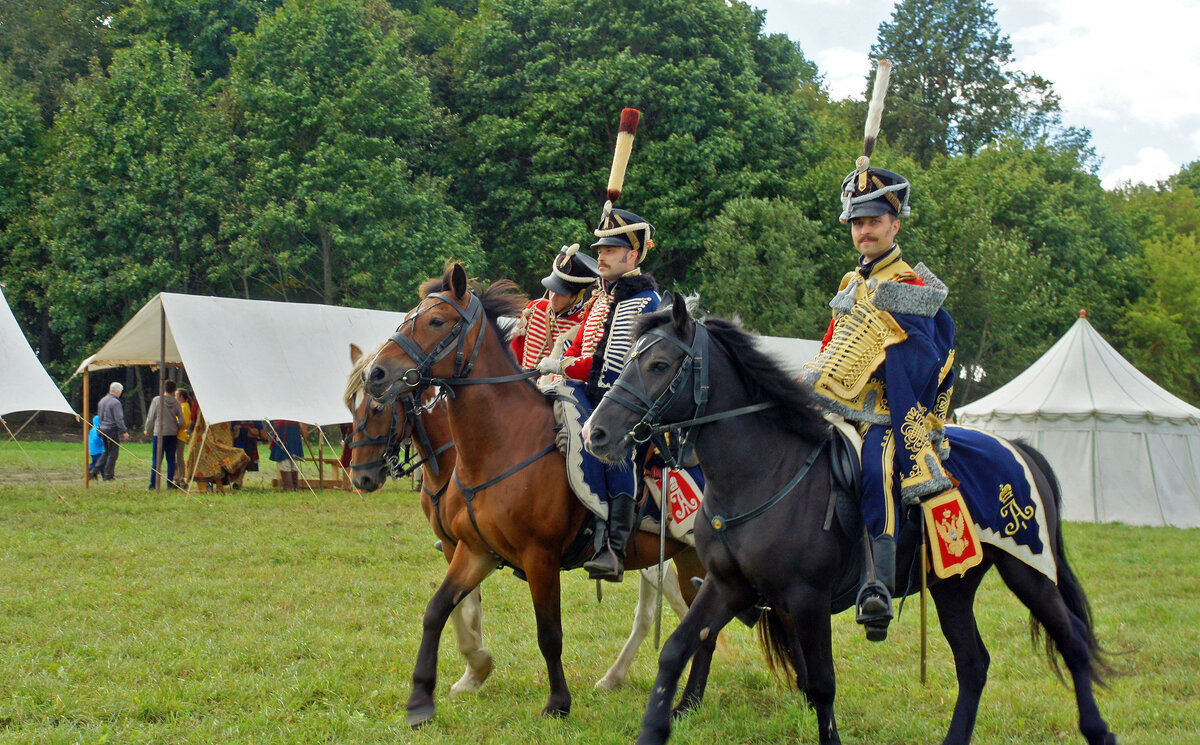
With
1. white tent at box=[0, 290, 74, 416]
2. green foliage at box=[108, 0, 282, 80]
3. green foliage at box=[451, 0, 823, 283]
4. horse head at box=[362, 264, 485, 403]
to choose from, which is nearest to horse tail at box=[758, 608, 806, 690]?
horse head at box=[362, 264, 485, 403]

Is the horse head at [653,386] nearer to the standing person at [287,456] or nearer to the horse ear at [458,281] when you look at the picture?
the horse ear at [458,281]

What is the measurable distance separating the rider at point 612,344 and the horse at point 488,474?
0.19m

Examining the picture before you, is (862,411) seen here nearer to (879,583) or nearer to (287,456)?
(879,583)

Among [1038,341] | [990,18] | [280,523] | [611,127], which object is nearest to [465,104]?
[611,127]

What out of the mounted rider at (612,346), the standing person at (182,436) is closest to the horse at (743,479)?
the mounted rider at (612,346)

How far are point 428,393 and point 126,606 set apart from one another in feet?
12.0

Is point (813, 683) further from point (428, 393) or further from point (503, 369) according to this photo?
point (428, 393)

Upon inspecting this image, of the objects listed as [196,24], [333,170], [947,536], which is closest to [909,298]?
[947,536]

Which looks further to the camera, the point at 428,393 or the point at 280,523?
the point at 280,523

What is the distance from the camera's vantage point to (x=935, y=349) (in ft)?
15.6

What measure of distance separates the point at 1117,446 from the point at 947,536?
1541 cm

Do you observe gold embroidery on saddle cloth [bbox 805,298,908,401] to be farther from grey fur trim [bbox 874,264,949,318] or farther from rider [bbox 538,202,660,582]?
rider [bbox 538,202,660,582]

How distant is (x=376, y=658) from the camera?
6828 millimetres

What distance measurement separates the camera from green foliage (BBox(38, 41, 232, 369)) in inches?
1185
